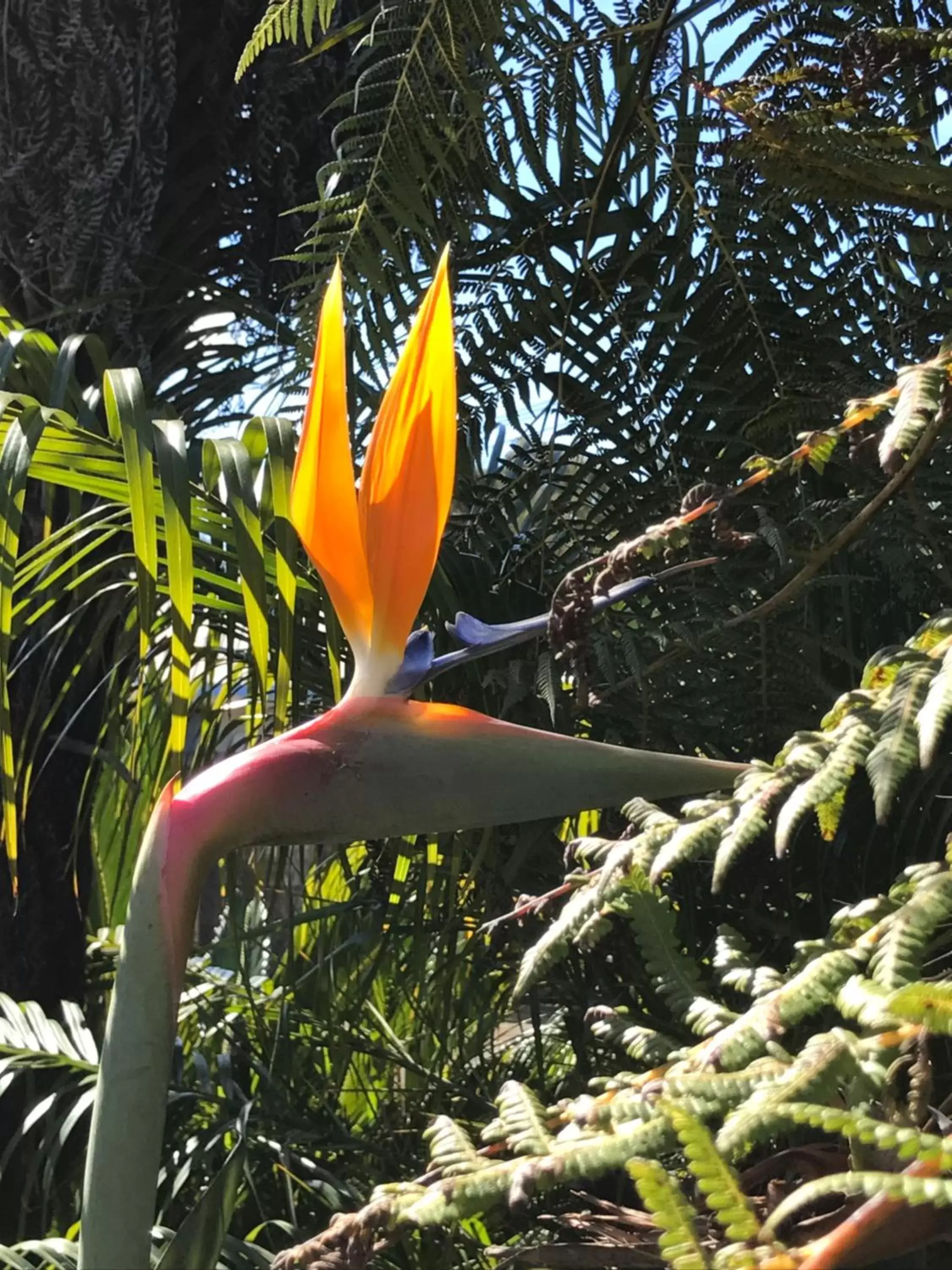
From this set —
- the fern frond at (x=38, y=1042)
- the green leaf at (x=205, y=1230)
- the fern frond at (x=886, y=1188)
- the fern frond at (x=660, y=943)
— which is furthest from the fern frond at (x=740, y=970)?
the fern frond at (x=38, y=1042)

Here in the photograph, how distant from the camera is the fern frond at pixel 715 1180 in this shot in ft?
0.74

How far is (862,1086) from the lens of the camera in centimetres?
31

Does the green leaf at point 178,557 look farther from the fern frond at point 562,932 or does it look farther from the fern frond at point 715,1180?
the fern frond at point 715,1180

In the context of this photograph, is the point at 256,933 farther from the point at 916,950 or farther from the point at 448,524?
the point at 916,950

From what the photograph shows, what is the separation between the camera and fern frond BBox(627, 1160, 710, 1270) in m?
0.23

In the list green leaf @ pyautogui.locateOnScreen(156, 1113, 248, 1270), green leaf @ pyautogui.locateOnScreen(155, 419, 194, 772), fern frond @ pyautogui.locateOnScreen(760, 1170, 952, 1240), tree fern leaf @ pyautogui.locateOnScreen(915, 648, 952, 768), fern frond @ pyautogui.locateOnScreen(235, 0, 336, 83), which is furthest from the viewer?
fern frond @ pyautogui.locateOnScreen(235, 0, 336, 83)

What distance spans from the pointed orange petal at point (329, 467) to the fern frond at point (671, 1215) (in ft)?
Answer: 0.71

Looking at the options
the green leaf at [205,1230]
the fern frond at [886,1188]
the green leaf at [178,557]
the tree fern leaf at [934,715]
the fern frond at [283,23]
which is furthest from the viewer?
the fern frond at [283,23]

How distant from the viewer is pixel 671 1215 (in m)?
0.23

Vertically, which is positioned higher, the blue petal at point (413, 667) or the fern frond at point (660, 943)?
the blue petal at point (413, 667)

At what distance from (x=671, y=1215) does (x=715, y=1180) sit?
0.04 feet

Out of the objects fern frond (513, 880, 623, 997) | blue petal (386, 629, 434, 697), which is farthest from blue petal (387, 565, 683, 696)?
fern frond (513, 880, 623, 997)

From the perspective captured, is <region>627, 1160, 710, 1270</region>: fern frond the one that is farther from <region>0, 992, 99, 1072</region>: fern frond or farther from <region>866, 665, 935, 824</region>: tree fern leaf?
<region>0, 992, 99, 1072</region>: fern frond

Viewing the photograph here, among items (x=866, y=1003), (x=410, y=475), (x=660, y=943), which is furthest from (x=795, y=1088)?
(x=410, y=475)
